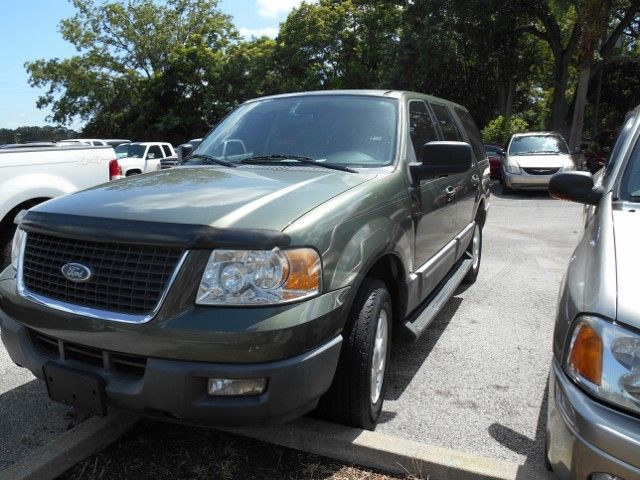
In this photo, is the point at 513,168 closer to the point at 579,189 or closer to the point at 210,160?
the point at 579,189

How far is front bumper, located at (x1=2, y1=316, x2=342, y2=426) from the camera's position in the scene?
2186 millimetres

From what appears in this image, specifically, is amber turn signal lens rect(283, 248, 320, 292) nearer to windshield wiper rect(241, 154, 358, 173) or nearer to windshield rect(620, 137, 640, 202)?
windshield wiper rect(241, 154, 358, 173)

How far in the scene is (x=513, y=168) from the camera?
14586 mm

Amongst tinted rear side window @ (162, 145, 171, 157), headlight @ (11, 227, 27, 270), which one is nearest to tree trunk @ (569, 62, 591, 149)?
tinted rear side window @ (162, 145, 171, 157)

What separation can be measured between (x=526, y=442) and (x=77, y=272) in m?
2.30

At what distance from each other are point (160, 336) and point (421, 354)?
233 cm

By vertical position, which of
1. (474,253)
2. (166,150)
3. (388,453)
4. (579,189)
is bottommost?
(388,453)

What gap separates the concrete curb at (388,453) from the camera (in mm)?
2508

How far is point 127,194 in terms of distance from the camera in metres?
2.76

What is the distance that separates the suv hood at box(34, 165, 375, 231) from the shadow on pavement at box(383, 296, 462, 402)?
105cm

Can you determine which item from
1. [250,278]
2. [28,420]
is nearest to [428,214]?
[250,278]

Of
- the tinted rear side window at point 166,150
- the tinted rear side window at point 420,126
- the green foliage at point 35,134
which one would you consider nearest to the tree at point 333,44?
the tinted rear side window at point 166,150

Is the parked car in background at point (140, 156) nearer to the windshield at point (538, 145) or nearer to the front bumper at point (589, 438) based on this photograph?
the windshield at point (538, 145)

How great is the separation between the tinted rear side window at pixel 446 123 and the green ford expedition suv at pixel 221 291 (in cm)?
135
